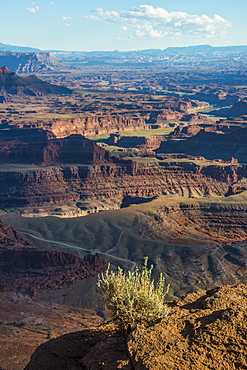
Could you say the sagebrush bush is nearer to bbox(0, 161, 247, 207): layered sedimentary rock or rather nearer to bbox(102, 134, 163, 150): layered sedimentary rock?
bbox(0, 161, 247, 207): layered sedimentary rock

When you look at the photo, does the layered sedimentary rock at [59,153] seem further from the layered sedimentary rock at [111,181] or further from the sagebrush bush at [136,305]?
the sagebrush bush at [136,305]

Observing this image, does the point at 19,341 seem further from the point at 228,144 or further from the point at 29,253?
the point at 228,144

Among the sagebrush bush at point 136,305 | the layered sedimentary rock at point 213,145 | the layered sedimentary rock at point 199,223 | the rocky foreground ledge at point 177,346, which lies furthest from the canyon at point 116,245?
the sagebrush bush at point 136,305

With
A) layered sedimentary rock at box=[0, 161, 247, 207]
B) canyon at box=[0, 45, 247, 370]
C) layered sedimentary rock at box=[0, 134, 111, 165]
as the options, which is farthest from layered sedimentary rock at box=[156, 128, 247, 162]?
layered sedimentary rock at box=[0, 134, 111, 165]

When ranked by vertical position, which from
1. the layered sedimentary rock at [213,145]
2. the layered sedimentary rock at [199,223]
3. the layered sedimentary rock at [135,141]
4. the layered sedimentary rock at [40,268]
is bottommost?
the layered sedimentary rock at [135,141]

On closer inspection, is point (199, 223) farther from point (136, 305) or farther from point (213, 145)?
point (213, 145)

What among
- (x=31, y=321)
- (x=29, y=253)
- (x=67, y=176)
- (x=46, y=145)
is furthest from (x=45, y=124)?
(x=31, y=321)

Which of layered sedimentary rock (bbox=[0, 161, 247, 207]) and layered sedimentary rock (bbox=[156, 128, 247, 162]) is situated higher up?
layered sedimentary rock (bbox=[0, 161, 247, 207])

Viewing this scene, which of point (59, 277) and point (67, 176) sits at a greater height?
point (59, 277)
